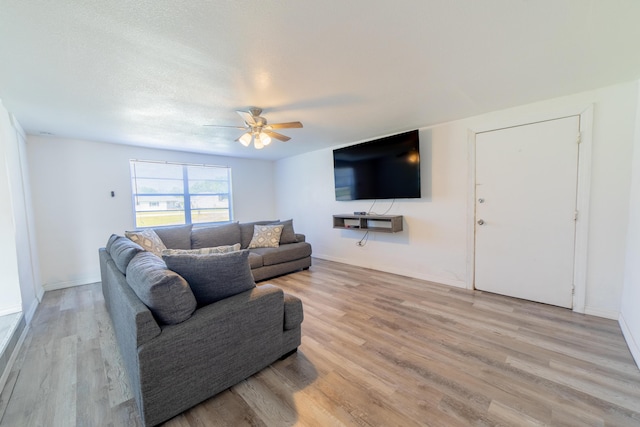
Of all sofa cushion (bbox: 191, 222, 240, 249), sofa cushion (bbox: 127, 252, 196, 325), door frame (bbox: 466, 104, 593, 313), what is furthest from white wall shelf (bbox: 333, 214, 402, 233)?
sofa cushion (bbox: 127, 252, 196, 325)

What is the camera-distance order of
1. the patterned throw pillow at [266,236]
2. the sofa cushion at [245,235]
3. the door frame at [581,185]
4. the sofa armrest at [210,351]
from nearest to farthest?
1. the sofa armrest at [210,351]
2. the door frame at [581,185]
3. the patterned throw pillow at [266,236]
4. the sofa cushion at [245,235]

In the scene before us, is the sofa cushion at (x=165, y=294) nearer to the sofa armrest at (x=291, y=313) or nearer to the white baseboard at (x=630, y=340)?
the sofa armrest at (x=291, y=313)

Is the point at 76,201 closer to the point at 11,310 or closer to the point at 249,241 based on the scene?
the point at 11,310

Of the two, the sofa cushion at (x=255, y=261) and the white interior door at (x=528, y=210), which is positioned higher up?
the white interior door at (x=528, y=210)

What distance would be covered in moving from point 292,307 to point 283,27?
75.6 inches

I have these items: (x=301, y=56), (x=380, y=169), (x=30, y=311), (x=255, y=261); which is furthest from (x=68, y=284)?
(x=380, y=169)

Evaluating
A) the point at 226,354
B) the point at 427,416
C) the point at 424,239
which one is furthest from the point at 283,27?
the point at 424,239

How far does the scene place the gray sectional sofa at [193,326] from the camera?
1321mm

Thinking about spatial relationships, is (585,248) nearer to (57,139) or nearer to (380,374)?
(380,374)

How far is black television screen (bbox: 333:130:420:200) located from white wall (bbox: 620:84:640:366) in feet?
6.31

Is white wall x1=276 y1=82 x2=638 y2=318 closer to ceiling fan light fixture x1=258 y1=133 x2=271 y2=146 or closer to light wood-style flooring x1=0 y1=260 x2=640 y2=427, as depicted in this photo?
light wood-style flooring x1=0 y1=260 x2=640 y2=427

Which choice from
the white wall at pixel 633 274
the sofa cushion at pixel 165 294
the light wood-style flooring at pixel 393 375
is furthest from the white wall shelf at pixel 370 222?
the sofa cushion at pixel 165 294

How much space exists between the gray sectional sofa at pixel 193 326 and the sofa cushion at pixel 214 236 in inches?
70.5

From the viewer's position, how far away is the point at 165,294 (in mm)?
1397
